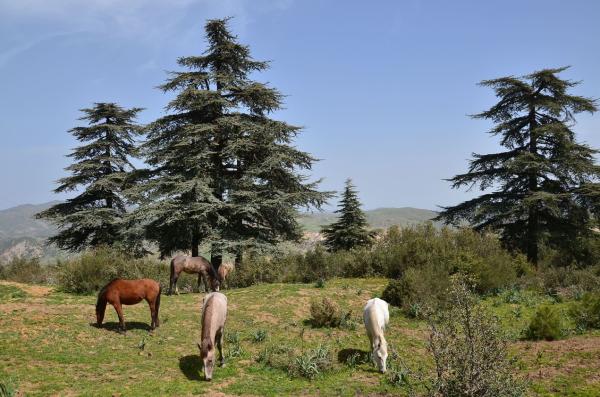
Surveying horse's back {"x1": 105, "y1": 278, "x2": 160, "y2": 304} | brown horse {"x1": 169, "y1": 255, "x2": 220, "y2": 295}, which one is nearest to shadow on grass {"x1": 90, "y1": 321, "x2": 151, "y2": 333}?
horse's back {"x1": 105, "y1": 278, "x2": 160, "y2": 304}

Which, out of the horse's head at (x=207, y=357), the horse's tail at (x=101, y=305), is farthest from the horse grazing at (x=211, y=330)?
the horse's tail at (x=101, y=305)

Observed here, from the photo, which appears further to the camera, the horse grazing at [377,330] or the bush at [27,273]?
the bush at [27,273]

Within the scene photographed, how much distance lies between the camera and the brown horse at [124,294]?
11.2 meters

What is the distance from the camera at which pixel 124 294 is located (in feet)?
37.2

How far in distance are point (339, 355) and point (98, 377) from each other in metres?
5.49

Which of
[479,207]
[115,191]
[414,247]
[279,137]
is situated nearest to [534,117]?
[479,207]

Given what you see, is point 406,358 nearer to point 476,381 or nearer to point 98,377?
point 476,381

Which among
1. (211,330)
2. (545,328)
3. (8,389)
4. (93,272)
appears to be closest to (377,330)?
(211,330)

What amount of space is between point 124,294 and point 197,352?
2532mm

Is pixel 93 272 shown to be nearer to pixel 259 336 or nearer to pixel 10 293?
pixel 10 293

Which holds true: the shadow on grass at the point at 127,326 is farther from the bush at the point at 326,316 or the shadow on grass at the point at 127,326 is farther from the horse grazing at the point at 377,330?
the horse grazing at the point at 377,330

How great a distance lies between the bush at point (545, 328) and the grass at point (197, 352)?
331 mm

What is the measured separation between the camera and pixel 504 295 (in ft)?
56.4

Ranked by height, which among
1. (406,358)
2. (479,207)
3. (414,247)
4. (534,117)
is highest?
(534,117)
